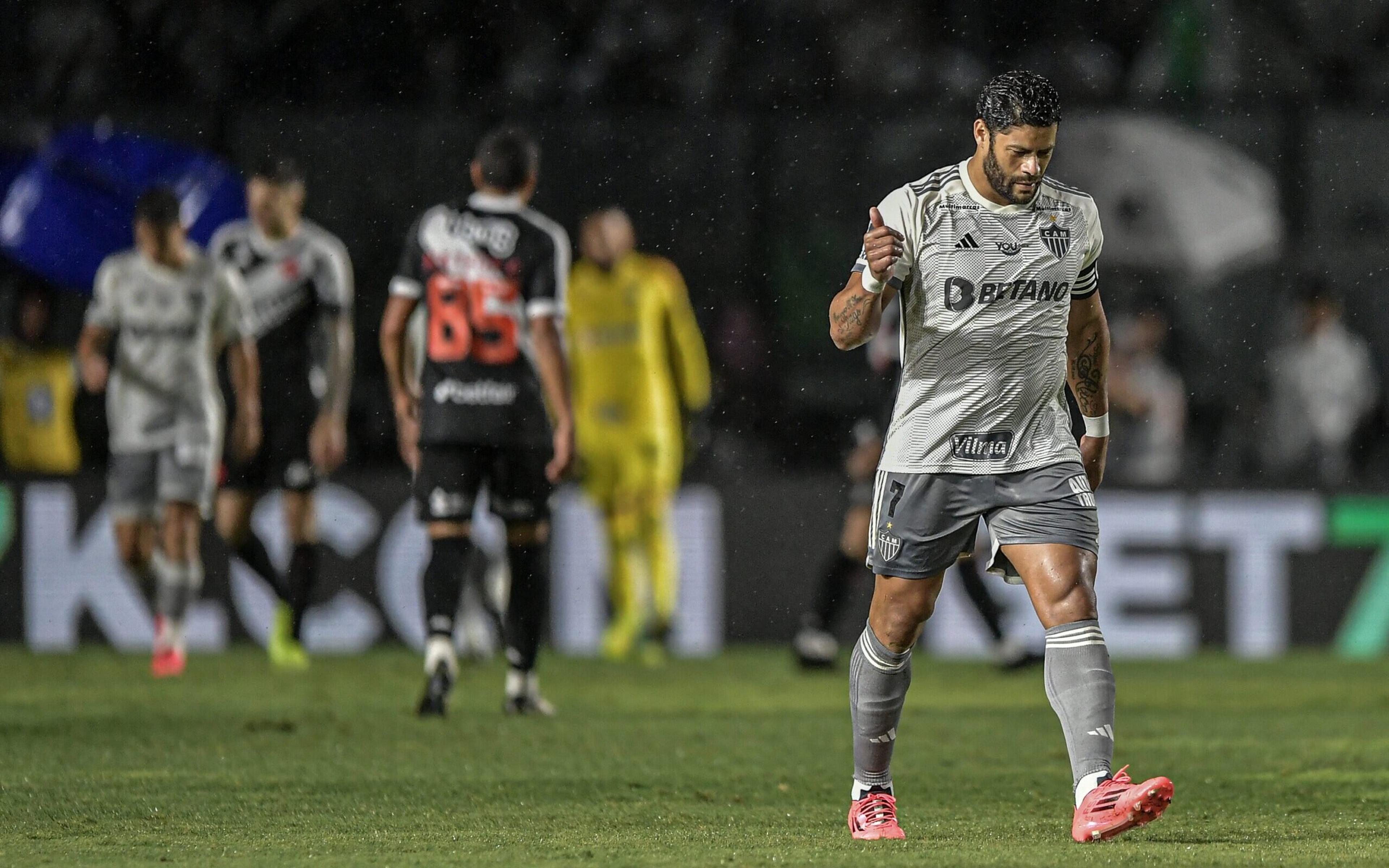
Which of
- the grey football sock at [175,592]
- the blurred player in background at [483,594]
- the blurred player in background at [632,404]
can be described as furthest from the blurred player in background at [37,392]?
the blurred player in background at [632,404]

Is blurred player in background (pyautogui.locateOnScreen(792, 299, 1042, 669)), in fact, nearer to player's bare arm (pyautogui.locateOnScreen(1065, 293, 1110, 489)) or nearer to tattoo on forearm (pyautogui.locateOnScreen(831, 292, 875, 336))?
player's bare arm (pyautogui.locateOnScreen(1065, 293, 1110, 489))

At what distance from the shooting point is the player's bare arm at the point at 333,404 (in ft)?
35.2

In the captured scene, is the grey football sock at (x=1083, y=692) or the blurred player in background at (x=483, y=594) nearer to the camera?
the grey football sock at (x=1083, y=692)

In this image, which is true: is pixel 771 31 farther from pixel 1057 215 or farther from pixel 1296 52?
pixel 1057 215

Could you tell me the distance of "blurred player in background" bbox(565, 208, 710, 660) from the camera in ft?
37.9

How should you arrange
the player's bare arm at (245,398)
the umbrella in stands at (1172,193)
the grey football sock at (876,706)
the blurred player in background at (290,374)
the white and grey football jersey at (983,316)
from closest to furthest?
the white and grey football jersey at (983,316)
the grey football sock at (876,706)
the player's bare arm at (245,398)
the blurred player in background at (290,374)
the umbrella in stands at (1172,193)

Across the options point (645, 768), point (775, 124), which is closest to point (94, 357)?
point (775, 124)

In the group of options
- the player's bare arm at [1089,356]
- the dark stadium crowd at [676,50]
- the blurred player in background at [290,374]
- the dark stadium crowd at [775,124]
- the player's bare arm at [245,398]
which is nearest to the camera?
the player's bare arm at [1089,356]

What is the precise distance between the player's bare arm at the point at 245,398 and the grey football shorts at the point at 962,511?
19.0ft

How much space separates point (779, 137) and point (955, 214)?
8221 millimetres

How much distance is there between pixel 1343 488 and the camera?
11.7 m

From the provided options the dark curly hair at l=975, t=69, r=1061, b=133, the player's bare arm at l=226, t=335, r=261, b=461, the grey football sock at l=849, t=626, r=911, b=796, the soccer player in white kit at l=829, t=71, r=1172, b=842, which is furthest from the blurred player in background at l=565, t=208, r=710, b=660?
the dark curly hair at l=975, t=69, r=1061, b=133

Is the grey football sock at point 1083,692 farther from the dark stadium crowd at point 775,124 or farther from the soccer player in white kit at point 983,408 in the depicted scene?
the dark stadium crowd at point 775,124

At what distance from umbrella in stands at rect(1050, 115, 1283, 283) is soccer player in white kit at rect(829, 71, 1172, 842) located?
28.4 feet
